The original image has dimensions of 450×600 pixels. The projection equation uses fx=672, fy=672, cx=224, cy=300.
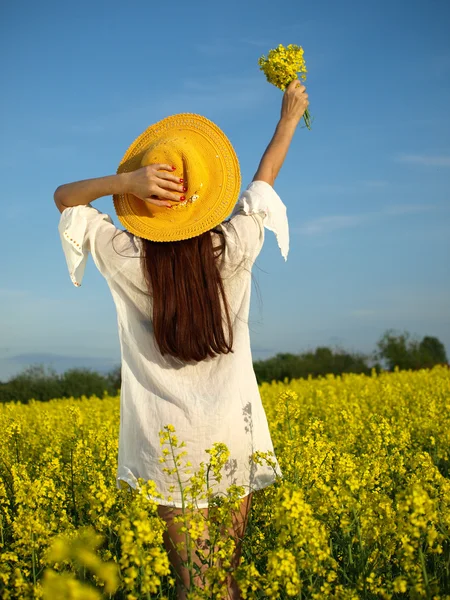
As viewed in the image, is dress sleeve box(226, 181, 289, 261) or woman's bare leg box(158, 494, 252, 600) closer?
woman's bare leg box(158, 494, 252, 600)

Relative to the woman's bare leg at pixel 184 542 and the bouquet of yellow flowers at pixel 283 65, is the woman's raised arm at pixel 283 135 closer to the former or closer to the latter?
the bouquet of yellow flowers at pixel 283 65

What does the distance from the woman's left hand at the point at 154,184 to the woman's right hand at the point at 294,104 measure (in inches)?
27.6

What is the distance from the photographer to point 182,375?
104 inches

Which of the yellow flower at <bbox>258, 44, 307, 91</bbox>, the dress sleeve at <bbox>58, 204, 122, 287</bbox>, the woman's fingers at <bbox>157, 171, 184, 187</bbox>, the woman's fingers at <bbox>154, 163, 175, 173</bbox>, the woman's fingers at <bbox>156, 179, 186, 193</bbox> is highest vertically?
the yellow flower at <bbox>258, 44, 307, 91</bbox>

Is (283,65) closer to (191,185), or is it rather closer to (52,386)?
(191,185)

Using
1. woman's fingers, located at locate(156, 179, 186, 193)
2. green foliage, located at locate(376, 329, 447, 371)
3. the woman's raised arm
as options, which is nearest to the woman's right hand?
the woman's raised arm

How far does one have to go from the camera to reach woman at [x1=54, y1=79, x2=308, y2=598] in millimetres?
2572

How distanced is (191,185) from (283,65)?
4.20ft

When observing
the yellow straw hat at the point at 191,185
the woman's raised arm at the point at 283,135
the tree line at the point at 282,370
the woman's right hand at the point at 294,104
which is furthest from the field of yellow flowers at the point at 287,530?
the tree line at the point at 282,370

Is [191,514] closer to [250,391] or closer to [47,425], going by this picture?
[250,391]

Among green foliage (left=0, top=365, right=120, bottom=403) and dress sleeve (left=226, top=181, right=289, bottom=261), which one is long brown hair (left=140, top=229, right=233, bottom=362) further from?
green foliage (left=0, top=365, right=120, bottom=403)

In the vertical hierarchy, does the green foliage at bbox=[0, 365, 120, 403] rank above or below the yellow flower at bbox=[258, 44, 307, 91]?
below

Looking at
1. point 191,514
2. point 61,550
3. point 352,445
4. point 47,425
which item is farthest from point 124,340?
point 47,425

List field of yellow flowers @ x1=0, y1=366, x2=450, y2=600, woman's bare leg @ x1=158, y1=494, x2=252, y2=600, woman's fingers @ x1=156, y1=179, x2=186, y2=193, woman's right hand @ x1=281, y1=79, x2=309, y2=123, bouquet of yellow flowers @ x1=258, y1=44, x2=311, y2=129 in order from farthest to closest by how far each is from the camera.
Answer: bouquet of yellow flowers @ x1=258, y1=44, x2=311, y2=129
woman's right hand @ x1=281, y1=79, x2=309, y2=123
woman's fingers @ x1=156, y1=179, x2=186, y2=193
woman's bare leg @ x1=158, y1=494, x2=252, y2=600
field of yellow flowers @ x1=0, y1=366, x2=450, y2=600
